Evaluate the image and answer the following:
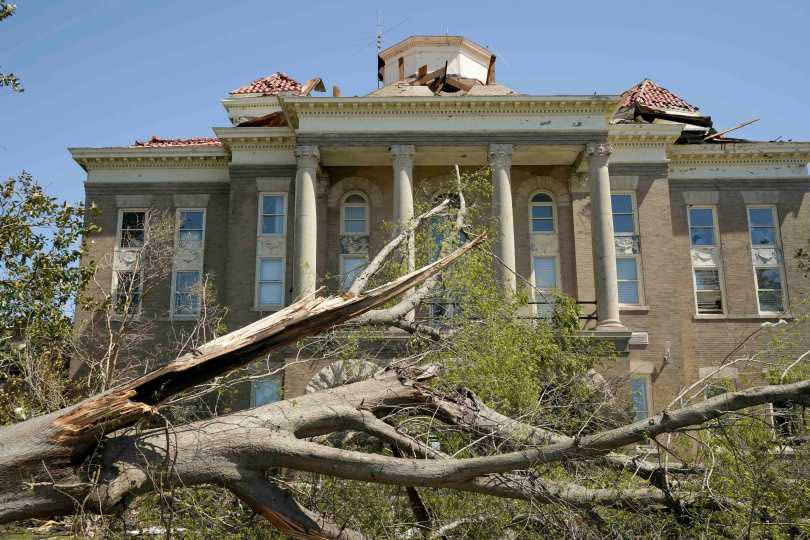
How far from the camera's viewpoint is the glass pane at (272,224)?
27.0m

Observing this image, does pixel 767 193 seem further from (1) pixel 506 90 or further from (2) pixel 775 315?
(1) pixel 506 90

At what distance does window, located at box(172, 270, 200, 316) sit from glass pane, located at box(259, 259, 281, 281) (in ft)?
6.98

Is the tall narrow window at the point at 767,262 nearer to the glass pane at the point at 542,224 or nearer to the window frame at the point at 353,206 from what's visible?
the glass pane at the point at 542,224

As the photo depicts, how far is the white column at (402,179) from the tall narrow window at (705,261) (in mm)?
9667

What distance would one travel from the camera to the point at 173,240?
27172 millimetres

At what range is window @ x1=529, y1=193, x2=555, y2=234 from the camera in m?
27.3

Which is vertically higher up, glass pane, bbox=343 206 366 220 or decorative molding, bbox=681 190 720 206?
decorative molding, bbox=681 190 720 206

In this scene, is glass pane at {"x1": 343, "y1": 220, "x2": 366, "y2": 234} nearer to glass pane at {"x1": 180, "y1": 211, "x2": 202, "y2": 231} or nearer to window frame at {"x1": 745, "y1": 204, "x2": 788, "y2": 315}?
glass pane at {"x1": 180, "y1": 211, "x2": 202, "y2": 231}

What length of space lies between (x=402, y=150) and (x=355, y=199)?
10.5 feet

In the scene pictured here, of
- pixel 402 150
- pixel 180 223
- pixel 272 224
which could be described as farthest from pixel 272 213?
pixel 402 150

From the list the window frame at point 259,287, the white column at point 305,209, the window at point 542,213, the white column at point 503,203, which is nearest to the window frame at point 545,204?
the window at point 542,213

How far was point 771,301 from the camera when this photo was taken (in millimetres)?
27109

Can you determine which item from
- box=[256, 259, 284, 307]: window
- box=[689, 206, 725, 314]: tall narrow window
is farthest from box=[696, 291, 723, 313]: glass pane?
box=[256, 259, 284, 307]: window

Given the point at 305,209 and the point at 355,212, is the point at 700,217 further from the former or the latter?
the point at 305,209
